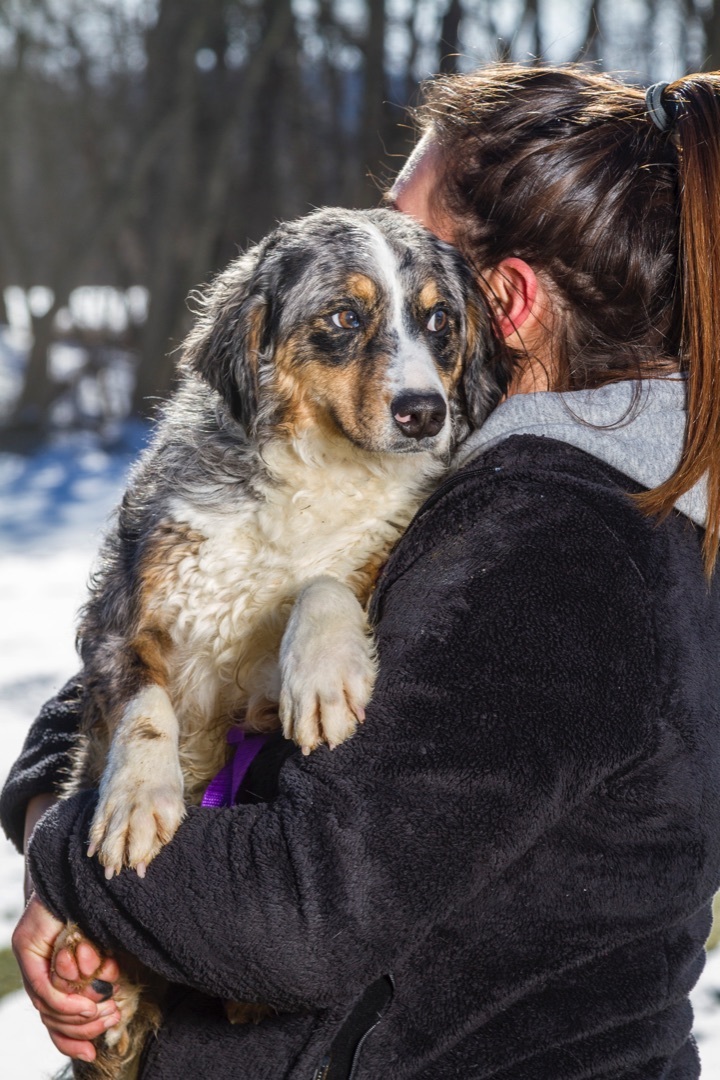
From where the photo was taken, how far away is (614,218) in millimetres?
1776

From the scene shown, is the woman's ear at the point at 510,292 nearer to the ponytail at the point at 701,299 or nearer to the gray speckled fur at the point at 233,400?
the gray speckled fur at the point at 233,400

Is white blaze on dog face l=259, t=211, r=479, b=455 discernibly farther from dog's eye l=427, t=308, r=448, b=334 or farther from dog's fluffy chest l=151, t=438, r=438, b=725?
dog's fluffy chest l=151, t=438, r=438, b=725

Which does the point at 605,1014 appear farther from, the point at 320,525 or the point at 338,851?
the point at 320,525

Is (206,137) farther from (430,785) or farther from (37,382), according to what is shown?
(430,785)

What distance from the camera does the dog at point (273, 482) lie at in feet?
7.06

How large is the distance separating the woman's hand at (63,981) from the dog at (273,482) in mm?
114

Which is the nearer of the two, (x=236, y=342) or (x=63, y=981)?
(x=63, y=981)

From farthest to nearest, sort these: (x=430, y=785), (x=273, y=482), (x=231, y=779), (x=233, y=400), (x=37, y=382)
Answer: (x=37, y=382)
(x=233, y=400)
(x=273, y=482)
(x=231, y=779)
(x=430, y=785)

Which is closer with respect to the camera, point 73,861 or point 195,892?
point 195,892

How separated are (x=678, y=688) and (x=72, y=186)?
18.7m

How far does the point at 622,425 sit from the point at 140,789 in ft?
2.87

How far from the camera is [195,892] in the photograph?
1396mm

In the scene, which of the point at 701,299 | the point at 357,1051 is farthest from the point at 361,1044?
the point at 701,299

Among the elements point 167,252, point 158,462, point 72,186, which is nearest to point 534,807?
point 158,462
